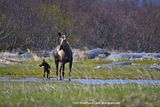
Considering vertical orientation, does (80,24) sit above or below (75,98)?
below

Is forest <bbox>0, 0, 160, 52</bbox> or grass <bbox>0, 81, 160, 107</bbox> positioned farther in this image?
forest <bbox>0, 0, 160, 52</bbox>

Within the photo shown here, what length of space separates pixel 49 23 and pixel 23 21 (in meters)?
8.23

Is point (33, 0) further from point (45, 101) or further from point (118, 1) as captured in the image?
point (45, 101)

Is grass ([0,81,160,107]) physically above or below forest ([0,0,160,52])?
above

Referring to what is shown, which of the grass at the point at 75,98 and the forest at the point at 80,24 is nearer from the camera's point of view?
the grass at the point at 75,98

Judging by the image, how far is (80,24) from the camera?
126 m

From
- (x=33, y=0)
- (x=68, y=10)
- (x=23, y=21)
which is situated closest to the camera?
(x=23, y=21)

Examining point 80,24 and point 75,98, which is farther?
point 80,24

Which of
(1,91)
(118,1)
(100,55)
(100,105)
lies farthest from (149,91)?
(118,1)

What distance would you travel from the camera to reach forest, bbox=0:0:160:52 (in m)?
105

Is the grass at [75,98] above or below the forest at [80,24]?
above

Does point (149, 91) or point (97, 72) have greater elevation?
point (149, 91)

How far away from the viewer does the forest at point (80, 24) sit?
346ft

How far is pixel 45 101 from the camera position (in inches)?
616
